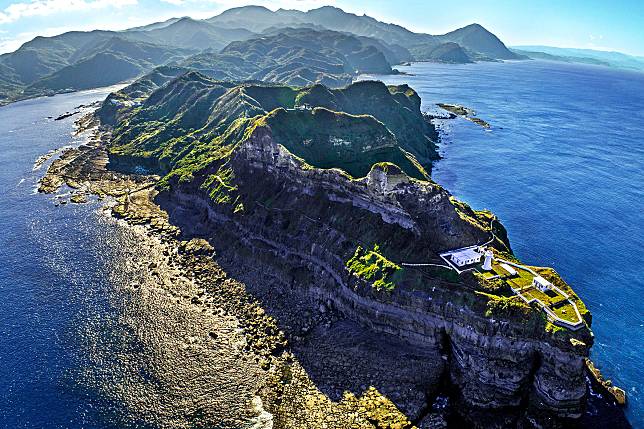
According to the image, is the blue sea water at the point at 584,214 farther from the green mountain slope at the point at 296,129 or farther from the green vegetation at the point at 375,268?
the green vegetation at the point at 375,268

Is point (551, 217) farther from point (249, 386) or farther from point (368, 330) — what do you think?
point (249, 386)

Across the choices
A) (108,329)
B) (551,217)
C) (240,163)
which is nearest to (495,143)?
(551,217)

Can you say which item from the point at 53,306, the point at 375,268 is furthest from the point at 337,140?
the point at 53,306

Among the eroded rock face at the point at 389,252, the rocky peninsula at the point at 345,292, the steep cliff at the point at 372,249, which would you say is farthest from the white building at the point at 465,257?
the eroded rock face at the point at 389,252

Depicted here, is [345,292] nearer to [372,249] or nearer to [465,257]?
[372,249]

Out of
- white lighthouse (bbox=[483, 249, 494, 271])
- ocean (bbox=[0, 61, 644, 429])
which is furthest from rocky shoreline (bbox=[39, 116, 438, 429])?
white lighthouse (bbox=[483, 249, 494, 271])
